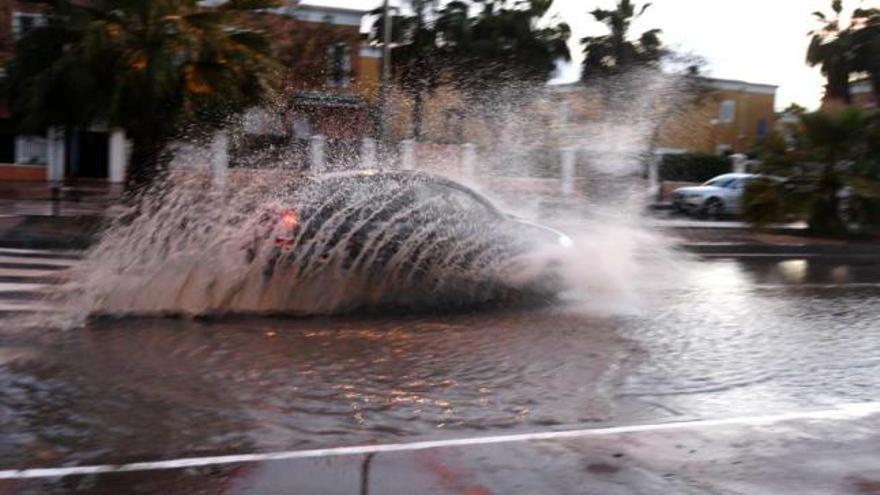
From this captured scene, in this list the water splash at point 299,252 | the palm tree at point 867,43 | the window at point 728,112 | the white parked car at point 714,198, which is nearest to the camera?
the water splash at point 299,252

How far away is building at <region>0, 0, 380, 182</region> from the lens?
18.9m

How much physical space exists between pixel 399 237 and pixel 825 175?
44.5ft

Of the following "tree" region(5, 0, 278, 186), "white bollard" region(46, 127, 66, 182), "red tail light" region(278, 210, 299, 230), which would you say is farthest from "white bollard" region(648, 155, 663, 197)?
"red tail light" region(278, 210, 299, 230)

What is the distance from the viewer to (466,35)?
32.3 m

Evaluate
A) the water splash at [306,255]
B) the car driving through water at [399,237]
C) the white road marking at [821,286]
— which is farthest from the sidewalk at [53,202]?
the white road marking at [821,286]

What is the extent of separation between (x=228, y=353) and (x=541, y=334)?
282 centimetres

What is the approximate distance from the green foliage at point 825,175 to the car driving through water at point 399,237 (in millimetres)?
11798

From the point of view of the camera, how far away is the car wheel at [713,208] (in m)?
28.4

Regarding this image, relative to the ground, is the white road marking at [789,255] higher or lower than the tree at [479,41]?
lower

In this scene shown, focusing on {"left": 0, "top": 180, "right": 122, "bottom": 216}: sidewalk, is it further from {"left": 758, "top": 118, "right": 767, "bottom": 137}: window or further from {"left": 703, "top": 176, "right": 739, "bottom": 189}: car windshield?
{"left": 758, "top": 118, "right": 767, "bottom": 137}: window


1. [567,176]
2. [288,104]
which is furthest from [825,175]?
[288,104]

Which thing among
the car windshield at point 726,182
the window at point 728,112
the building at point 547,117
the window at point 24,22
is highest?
the window at point 728,112

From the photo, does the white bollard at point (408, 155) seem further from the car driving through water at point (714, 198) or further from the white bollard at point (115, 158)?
the white bollard at point (115, 158)

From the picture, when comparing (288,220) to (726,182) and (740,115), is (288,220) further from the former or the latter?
(740,115)
